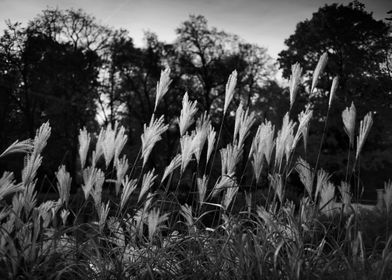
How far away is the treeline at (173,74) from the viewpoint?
652 inches

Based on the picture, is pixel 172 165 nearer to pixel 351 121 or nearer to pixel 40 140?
pixel 40 140

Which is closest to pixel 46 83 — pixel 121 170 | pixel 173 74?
pixel 173 74

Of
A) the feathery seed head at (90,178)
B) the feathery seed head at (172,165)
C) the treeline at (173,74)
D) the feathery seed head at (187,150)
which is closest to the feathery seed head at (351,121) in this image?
the feathery seed head at (187,150)

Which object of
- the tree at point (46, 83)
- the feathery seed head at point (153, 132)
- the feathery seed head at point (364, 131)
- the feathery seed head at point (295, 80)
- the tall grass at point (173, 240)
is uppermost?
the tree at point (46, 83)

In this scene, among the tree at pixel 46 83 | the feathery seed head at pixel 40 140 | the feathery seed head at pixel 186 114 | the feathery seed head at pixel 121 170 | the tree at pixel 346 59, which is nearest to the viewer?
the feathery seed head at pixel 40 140

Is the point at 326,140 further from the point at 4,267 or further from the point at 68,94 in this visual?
the point at 4,267

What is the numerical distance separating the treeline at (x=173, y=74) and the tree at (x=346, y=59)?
4 centimetres

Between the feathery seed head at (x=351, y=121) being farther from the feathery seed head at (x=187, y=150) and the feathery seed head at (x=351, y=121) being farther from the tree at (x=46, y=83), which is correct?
the tree at (x=46, y=83)

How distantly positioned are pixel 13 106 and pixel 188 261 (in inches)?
836

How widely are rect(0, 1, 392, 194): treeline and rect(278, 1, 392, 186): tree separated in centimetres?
4

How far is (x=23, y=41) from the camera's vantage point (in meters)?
20.8

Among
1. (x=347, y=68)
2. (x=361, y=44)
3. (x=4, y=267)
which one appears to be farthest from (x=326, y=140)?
(x=4, y=267)

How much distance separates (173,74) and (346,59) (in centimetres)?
1224

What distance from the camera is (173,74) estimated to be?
2661 cm
